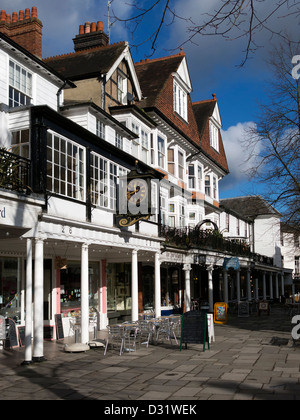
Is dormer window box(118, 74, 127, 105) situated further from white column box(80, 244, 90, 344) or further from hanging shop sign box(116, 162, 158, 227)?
white column box(80, 244, 90, 344)

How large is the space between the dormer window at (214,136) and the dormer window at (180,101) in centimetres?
587

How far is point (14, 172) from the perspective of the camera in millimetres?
11906

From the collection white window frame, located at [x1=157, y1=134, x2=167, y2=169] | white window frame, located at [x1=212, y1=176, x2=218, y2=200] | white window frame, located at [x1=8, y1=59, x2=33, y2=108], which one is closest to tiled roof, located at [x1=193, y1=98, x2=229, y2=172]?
white window frame, located at [x1=212, y1=176, x2=218, y2=200]

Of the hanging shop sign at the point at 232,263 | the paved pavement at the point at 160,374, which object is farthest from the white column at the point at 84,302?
the hanging shop sign at the point at 232,263

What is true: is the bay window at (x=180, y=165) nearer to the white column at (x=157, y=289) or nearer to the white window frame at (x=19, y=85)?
the white column at (x=157, y=289)

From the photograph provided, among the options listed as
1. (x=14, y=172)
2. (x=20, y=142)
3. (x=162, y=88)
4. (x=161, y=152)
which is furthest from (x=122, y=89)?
(x=14, y=172)

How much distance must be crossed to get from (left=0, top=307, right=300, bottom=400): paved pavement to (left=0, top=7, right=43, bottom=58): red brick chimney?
11.5 metres

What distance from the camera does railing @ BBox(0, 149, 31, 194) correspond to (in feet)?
38.0

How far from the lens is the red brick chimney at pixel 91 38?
2534 cm

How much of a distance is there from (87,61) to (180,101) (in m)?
8.49

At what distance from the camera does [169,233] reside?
24234 mm

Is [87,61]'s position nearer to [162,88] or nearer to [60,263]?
[162,88]
